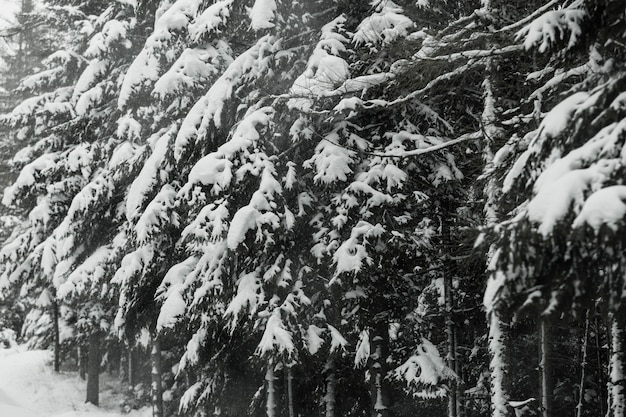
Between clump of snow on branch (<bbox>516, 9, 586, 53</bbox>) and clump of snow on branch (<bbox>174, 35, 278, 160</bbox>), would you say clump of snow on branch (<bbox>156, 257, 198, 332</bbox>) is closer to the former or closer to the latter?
clump of snow on branch (<bbox>174, 35, 278, 160</bbox>)

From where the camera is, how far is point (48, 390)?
22156 mm

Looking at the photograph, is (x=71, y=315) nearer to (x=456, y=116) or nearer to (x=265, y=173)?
(x=265, y=173)

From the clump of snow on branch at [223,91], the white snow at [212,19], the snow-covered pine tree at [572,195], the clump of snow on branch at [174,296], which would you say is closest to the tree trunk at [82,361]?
the clump of snow on branch at [174,296]

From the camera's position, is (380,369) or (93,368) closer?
(380,369)

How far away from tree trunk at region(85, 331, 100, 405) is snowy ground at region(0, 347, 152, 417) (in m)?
0.34

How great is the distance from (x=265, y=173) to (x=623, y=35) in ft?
23.4

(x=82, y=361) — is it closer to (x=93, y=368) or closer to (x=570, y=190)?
(x=93, y=368)

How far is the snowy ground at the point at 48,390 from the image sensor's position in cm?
2008

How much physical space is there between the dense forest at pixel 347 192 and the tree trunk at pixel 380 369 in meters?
0.05

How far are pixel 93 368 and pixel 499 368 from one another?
16.5 meters

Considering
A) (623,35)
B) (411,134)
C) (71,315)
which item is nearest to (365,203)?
(411,134)

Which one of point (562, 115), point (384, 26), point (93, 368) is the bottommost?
point (93, 368)

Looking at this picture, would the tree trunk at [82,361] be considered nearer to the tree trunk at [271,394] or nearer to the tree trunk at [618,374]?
the tree trunk at [271,394]

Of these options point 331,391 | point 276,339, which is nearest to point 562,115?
point 276,339
